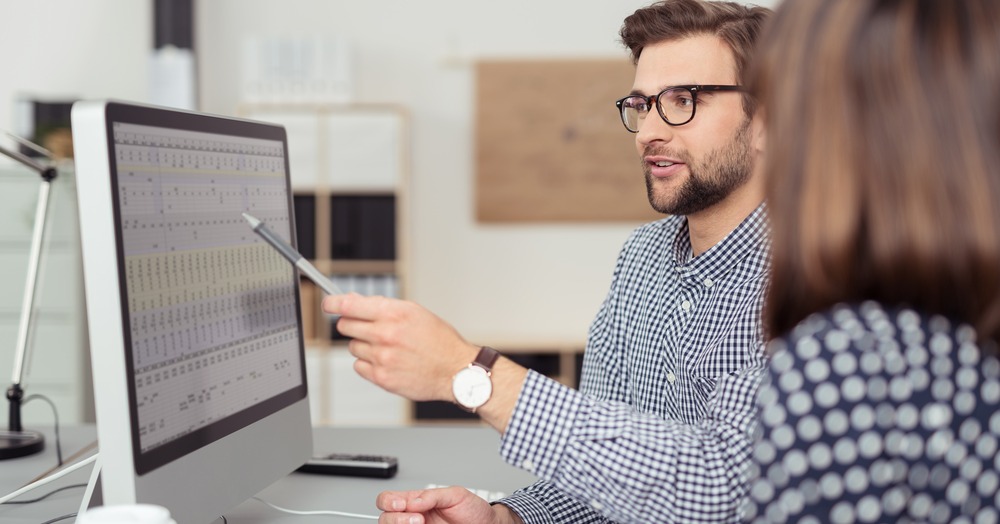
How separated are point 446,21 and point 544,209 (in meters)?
1.05

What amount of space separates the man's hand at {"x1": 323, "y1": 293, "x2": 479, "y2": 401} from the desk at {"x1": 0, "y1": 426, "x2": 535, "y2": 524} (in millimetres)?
433

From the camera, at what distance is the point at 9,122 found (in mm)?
4555

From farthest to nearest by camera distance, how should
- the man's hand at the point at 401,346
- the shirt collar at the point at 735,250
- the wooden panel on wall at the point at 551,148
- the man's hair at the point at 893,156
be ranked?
the wooden panel on wall at the point at 551,148, the shirt collar at the point at 735,250, the man's hand at the point at 401,346, the man's hair at the point at 893,156

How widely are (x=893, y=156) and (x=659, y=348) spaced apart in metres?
0.77

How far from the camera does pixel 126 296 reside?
0.95 metres

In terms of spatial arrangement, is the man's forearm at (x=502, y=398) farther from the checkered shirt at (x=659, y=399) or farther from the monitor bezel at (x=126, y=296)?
the monitor bezel at (x=126, y=296)

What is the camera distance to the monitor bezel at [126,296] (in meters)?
0.94

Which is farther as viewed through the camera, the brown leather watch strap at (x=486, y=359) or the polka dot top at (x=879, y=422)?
the brown leather watch strap at (x=486, y=359)

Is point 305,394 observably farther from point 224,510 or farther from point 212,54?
point 212,54

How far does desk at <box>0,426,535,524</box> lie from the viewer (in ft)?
4.33

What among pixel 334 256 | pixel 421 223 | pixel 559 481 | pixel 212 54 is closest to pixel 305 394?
pixel 559 481

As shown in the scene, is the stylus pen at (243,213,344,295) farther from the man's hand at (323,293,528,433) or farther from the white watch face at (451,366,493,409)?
the white watch face at (451,366,493,409)

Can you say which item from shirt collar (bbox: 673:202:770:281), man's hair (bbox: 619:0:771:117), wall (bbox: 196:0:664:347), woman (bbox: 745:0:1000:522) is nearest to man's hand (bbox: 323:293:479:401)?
woman (bbox: 745:0:1000:522)

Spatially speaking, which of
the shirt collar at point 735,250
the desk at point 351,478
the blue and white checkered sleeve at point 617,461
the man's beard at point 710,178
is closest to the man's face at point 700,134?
the man's beard at point 710,178
